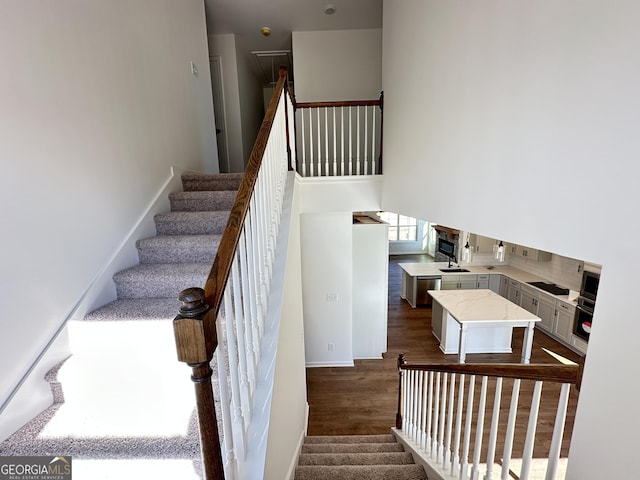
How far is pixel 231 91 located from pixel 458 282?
5848 millimetres

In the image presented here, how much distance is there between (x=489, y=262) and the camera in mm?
6727

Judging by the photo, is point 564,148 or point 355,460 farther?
point 355,460

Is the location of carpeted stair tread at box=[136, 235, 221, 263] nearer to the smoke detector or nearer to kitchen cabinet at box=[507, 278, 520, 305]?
the smoke detector

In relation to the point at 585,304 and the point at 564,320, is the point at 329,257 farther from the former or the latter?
the point at 564,320

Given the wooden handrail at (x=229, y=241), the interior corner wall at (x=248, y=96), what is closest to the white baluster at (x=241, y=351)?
the wooden handrail at (x=229, y=241)

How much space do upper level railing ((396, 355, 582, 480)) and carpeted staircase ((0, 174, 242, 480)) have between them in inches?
53.4

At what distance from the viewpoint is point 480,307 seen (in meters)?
4.42

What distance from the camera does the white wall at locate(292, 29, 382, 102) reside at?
4477 mm

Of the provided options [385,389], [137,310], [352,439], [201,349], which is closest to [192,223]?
[137,310]

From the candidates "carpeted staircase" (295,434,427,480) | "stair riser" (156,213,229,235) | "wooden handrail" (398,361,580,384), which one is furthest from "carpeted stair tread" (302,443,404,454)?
"stair riser" (156,213,229,235)

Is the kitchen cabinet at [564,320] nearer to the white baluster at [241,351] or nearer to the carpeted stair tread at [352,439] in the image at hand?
the carpeted stair tread at [352,439]

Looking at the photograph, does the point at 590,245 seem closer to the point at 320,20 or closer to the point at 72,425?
the point at 72,425

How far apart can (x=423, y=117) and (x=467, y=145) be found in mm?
693

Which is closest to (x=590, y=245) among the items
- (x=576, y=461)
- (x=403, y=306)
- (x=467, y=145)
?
(x=576, y=461)
